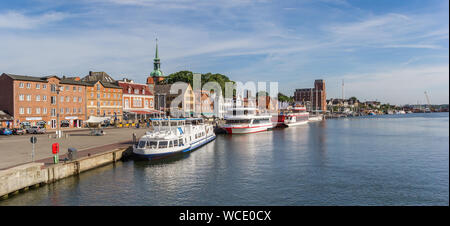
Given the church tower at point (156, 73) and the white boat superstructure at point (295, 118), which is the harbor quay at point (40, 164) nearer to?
the white boat superstructure at point (295, 118)

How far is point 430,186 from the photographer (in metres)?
27.5

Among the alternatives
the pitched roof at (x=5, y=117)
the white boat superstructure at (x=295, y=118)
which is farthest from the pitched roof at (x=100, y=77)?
the white boat superstructure at (x=295, y=118)

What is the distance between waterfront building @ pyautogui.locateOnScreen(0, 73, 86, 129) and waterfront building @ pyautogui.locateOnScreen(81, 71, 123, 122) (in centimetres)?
293

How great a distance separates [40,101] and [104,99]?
19.2 metres

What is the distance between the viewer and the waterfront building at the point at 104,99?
274ft

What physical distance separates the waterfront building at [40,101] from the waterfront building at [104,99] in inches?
115

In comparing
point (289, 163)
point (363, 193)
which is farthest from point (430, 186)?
point (289, 163)

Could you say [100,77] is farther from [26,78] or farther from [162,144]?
[162,144]

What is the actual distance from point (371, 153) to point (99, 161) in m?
36.7

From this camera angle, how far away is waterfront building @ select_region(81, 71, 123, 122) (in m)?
83.4

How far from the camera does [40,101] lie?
2734 inches

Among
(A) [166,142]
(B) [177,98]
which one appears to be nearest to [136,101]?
→ (B) [177,98]
